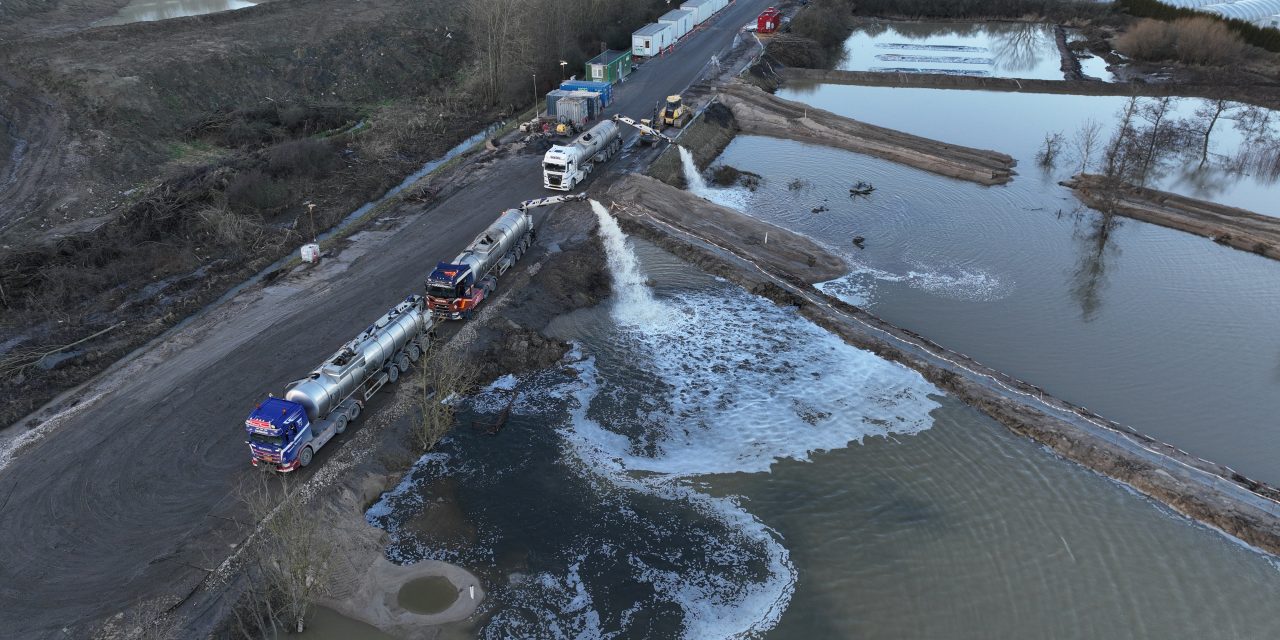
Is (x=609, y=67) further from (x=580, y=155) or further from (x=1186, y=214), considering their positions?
(x=1186, y=214)

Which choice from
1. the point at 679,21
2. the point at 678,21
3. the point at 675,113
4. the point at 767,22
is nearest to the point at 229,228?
the point at 675,113

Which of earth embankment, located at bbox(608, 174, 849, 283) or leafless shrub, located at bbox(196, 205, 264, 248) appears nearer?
leafless shrub, located at bbox(196, 205, 264, 248)

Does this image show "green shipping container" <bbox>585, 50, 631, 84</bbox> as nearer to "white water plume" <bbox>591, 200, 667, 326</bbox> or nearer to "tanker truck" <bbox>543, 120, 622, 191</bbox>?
"tanker truck" <bbox>543, 120, 622, 191</bbox>

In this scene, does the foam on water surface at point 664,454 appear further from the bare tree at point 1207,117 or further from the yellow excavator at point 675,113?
the bare tree at point 1207,117

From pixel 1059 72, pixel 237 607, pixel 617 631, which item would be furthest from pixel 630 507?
pixel 1059 72

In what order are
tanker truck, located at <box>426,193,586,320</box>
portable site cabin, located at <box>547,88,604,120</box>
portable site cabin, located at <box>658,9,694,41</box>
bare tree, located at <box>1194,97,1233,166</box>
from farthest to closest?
1. portable site cabin, located at <box>658,9,694,41</box>
2. bare tree, located at <box>1194,97,1233,166</box>
3. portable site cabin, located at <box>547,88,604,120</box>
4. tanker truck, located at <box>426,193,586,320</box>

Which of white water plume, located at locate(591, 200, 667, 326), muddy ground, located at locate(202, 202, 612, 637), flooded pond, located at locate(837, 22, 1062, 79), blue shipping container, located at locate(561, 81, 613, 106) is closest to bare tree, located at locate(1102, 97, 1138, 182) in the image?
flooded pond, located at locate(837, 22, 1062, 79)
